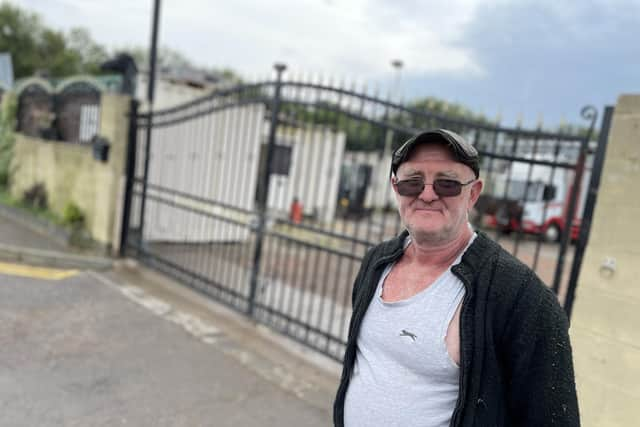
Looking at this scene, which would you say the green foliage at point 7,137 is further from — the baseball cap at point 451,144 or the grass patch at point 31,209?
the baseball cap at point 451,144

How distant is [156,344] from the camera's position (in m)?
4.63

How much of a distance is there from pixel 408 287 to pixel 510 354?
1.33ft

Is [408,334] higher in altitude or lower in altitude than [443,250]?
lower

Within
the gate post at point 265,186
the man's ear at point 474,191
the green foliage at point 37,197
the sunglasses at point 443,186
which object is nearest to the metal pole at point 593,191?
the man's ear at point 474,191

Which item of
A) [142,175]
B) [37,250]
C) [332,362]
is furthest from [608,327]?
[37,250]

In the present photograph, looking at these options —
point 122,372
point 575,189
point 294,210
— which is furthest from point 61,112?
point 575,189

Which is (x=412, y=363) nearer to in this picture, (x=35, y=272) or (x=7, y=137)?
(x=35, y=272)

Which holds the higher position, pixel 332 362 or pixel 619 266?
pixel 619 266

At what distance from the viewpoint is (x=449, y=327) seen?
1.53m

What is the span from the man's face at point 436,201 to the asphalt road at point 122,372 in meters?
2.49

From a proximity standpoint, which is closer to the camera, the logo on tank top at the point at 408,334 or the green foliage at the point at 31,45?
the logo on tank top at the point at 408,334

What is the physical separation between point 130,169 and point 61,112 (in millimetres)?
3257

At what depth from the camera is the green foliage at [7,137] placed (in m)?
10.6

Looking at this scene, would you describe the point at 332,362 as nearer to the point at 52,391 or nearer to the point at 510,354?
the point at 52,391
